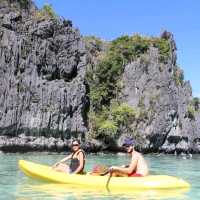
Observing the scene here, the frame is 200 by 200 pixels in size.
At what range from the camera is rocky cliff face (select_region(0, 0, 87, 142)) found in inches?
1851

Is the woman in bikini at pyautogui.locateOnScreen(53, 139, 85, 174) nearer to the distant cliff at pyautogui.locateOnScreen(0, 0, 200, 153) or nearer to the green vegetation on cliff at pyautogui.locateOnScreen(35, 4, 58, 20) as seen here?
the distant cliff at pyautogui.locateOnScreen(0, 0, 200, 153)

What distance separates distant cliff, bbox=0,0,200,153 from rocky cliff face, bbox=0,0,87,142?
9 centimetres

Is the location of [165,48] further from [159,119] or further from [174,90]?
[159,119]

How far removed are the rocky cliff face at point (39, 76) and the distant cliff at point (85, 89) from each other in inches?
3.5

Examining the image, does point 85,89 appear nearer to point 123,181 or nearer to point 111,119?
point 111,119

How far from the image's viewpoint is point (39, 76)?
4928 cm

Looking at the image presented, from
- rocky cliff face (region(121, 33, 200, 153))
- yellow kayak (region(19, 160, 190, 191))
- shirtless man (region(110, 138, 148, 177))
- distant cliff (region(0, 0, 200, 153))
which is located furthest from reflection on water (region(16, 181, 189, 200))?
rocky cliff face (region(121, 33, 200, 153))

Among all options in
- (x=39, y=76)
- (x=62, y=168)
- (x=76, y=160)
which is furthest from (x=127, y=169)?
(x=39, y=76)

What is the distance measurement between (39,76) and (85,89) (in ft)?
19.3

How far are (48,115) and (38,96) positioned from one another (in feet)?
6.54

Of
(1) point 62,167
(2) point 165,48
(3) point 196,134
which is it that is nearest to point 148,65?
(2) point 165,48

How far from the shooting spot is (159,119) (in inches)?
2197

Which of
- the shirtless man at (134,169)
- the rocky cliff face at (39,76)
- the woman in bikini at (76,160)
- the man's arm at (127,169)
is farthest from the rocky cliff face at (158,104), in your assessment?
the man's arm at (127,169)

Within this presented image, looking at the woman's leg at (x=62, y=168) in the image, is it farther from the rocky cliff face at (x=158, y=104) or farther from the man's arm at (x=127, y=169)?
the rocky cliff face at (x=158, y=104)
